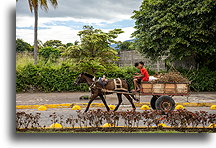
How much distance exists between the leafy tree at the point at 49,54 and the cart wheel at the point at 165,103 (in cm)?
372

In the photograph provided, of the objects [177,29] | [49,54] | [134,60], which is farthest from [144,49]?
[49,54]

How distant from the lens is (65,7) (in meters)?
7.16

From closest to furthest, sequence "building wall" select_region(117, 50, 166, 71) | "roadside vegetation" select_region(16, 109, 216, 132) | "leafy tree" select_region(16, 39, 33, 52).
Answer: "roadside vegetation" select_region(16, 109, 216, 132) → "leafy tree" select_region(16, 39, 33, 52) → "building wall" select_region(117, 50, 166, 71)

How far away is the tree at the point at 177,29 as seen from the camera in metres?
8.86

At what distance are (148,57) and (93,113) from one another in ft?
16.8

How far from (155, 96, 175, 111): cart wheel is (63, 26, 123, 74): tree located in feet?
7.21

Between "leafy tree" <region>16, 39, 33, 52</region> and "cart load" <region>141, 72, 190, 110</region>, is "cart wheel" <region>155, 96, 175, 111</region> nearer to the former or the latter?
"cart load" <region>141, 72, 190, 110</region>

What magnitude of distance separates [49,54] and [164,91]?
4272mm

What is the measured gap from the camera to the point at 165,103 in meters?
7.70

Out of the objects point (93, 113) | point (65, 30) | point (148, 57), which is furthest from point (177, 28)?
point (93, 113)

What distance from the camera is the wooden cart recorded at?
766cm

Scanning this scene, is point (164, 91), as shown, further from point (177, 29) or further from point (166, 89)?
point (177, 29)

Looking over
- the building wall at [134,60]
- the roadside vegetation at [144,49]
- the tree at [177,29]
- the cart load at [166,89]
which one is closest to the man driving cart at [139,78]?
the cart load at [166,89]

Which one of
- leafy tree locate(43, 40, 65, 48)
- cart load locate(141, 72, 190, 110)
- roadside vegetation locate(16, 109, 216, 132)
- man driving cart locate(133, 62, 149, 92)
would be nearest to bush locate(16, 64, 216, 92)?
leafy tree locate(43, 40, 65, 48)
